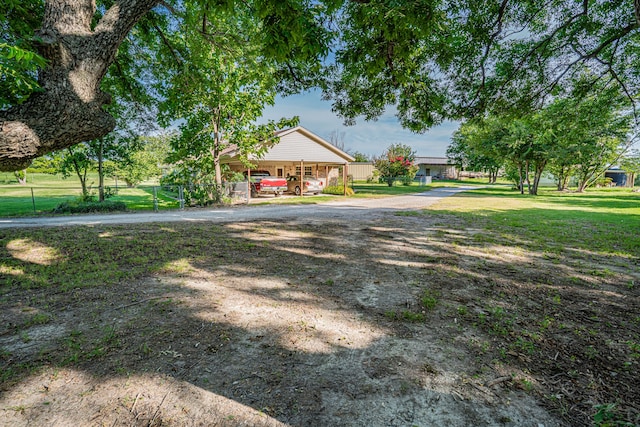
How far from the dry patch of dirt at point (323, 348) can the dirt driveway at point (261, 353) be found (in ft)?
0.04

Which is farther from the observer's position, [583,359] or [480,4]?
[480,4]

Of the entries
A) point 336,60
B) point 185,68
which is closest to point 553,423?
point 336,60

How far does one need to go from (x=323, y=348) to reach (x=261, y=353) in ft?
1.79

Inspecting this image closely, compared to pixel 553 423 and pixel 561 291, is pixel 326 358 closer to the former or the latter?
pixel 553 423

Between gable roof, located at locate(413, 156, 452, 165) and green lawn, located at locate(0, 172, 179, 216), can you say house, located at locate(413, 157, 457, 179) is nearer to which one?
gable roof, located at locate(413, 156, 452, 165)

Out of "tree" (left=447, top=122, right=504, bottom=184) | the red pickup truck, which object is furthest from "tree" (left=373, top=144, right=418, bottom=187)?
the red pickup truck

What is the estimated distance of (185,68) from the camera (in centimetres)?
720

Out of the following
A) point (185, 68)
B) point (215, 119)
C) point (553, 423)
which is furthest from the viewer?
point (215, 119)

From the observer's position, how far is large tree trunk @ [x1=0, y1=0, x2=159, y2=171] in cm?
309

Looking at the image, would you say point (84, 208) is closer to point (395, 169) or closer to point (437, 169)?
point (395, 169)

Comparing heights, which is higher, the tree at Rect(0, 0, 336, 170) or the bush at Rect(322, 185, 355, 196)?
the tree at Rect(0, 0, 336, 170)

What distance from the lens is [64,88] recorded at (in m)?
Result: 3.21

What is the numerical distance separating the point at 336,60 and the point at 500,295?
5.37 metres

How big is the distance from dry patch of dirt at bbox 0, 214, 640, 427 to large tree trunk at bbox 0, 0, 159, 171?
6.30 feet
